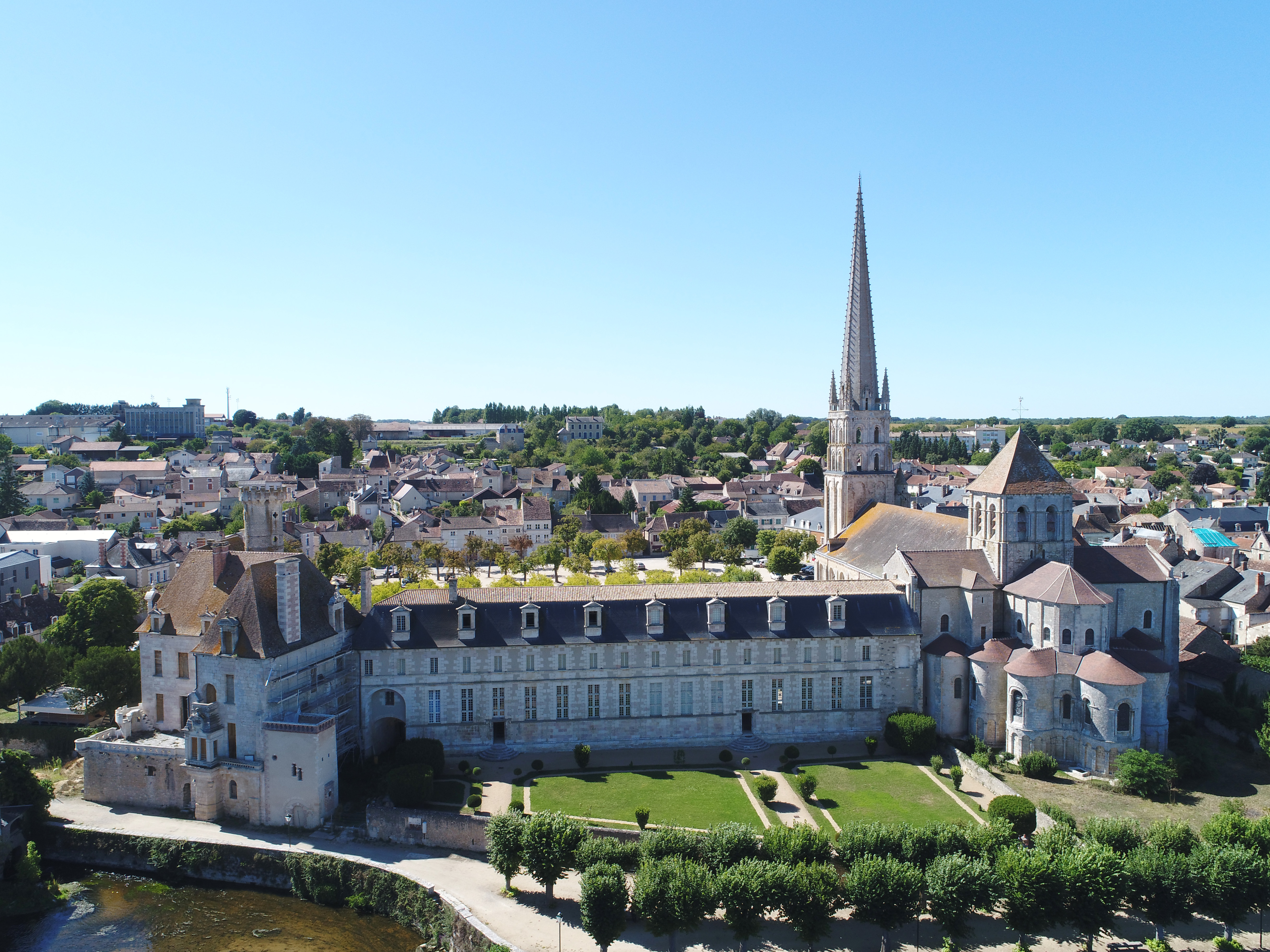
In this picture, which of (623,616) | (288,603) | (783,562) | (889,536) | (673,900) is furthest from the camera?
(783,562)

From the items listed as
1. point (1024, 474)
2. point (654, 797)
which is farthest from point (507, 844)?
point (1024, 474)

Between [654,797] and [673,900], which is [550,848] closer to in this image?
[673,900]

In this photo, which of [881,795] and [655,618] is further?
[655,618]

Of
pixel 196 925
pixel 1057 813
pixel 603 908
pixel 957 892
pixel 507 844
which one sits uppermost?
pixel 507 844

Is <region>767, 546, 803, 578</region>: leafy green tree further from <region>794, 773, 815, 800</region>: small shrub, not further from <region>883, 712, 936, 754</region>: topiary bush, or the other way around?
<region>794, 773, 815, 800</region>: small shrub

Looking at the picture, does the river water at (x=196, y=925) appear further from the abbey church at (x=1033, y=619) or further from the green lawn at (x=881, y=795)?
the abbey church at (x=1033, y=619)

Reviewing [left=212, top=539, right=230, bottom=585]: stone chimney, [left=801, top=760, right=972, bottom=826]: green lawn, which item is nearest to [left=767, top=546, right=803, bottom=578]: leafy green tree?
[left=801, top=760, right=972, bottom=826]: green lawn

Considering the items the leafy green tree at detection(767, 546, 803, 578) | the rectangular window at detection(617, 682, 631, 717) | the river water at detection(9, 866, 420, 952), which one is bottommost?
the river water at detection(9, 866, 420, 952)
